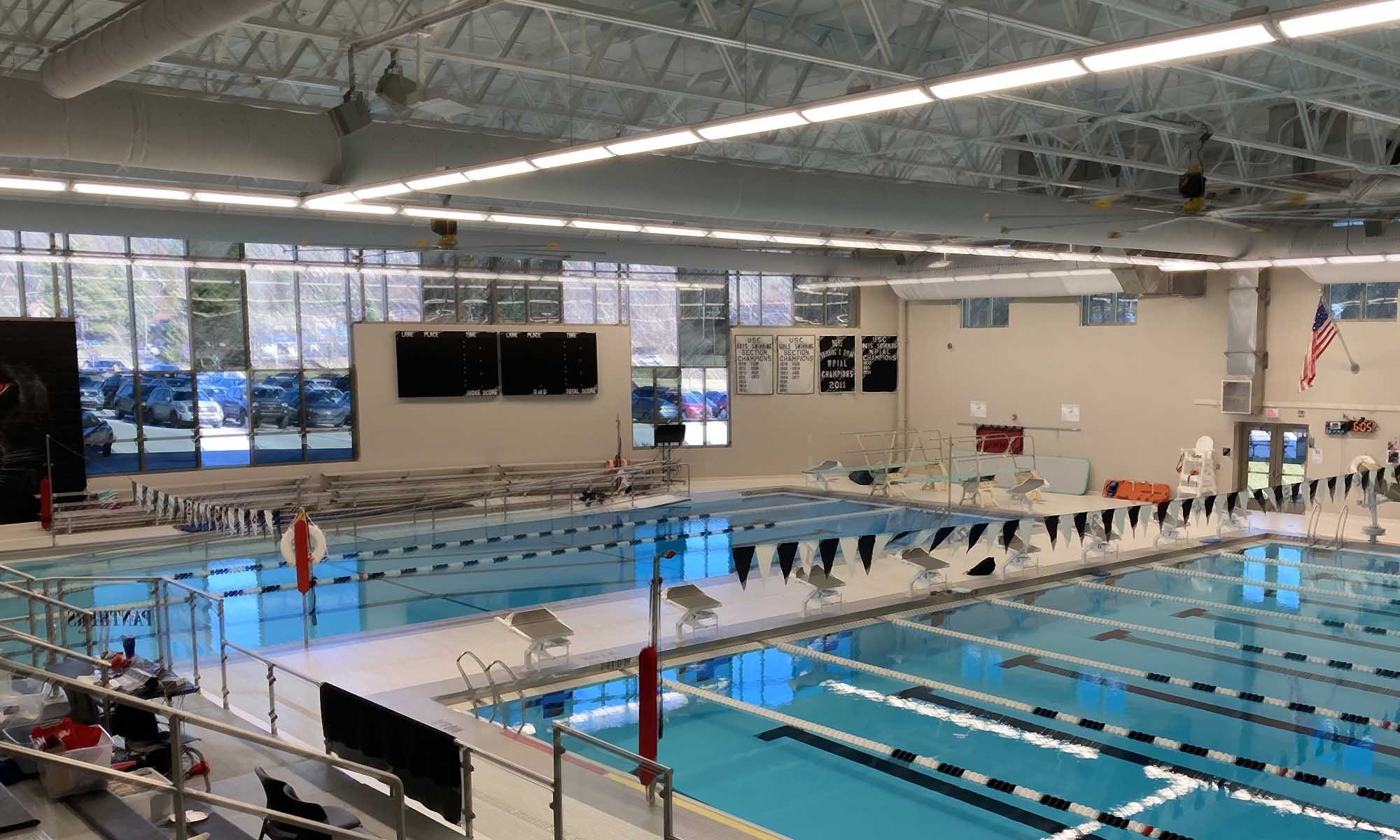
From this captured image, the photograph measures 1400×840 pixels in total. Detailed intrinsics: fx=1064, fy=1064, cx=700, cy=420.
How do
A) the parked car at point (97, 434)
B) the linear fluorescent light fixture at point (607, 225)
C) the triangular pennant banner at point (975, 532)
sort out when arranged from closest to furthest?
the linear fluorescent light fixture at point (607, 225) → the triangular pennant banner at point (975, 532) → the parked car at point (97, 434)

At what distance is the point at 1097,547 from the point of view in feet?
48.3

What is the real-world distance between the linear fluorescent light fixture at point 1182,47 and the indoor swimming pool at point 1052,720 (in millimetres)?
4659

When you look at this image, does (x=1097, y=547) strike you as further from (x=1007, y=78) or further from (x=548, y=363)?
(x=548, y=363)

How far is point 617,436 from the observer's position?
22062mm

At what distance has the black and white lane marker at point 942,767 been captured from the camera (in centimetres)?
680

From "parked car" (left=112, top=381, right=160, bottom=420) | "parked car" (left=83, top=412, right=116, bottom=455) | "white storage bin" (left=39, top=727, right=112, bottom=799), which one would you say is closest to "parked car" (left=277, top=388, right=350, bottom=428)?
"parked car" (left=112, top=381, right=160, bottom=420)

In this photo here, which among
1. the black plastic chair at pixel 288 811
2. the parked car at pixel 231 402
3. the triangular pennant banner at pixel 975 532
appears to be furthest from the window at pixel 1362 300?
the parked car at pixel 231 402

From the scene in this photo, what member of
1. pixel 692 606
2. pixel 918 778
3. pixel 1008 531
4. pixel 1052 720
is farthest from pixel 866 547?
pixel 918 778

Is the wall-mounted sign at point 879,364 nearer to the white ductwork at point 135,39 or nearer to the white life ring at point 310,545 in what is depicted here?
the white life ring at point 310,545

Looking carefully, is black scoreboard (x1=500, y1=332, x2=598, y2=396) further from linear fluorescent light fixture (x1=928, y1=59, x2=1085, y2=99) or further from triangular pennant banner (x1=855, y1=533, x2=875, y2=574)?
linear fluorescent light fixture (x1=928, y1=59, x2=1085, y2=99)

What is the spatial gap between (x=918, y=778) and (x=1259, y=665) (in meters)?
4.60

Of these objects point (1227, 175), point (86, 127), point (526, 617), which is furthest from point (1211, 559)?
point (86, 127)

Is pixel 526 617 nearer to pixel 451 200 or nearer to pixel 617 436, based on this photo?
pixel 451 200

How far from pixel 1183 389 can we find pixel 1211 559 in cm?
541
